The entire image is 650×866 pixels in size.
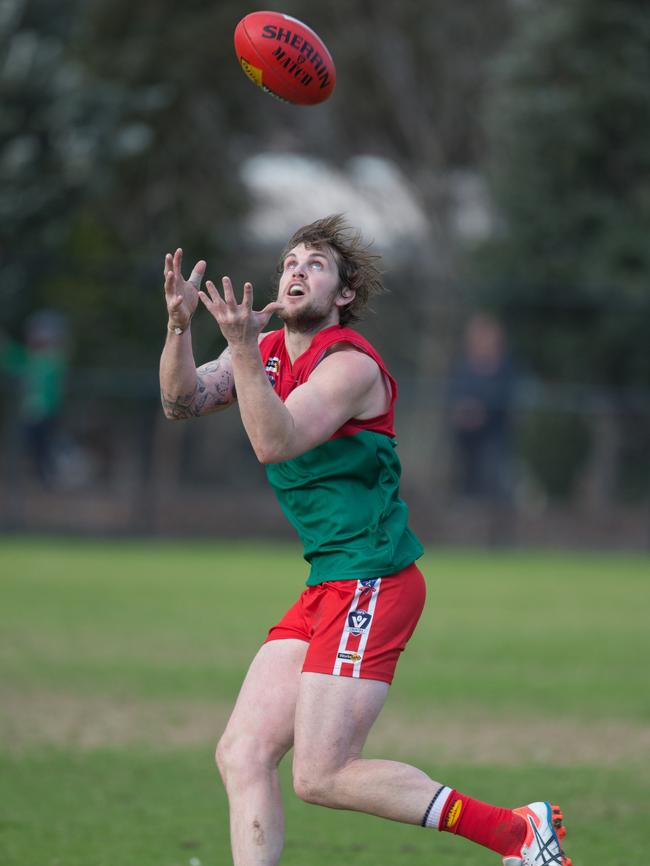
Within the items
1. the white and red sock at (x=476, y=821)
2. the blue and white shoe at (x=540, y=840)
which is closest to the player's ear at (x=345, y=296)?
the white and red sock at (x=476, y=821)

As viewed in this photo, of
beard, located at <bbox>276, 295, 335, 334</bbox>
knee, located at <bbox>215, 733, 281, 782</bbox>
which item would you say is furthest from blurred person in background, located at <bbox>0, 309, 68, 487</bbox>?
knee, located at <bbox>215, 733, 281, 782</bbox>

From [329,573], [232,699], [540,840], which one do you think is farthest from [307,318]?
[232,699]

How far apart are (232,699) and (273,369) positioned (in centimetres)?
442

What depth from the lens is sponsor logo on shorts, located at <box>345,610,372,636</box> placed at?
4531mm

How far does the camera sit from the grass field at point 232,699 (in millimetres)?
5855

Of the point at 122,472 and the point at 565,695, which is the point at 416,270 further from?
the point at 565,695

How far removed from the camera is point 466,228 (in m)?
30.6

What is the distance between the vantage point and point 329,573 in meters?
4.64

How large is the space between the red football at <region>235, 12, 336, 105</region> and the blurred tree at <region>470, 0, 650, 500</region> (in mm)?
15757

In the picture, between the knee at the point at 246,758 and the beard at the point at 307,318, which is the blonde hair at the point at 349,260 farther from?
the knee at the point at 246,758

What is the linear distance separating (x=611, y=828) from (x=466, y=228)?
25.3m

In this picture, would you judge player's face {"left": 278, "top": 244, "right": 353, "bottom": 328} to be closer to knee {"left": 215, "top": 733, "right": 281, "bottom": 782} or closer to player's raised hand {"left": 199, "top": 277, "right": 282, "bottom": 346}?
player's raised hand {"left": 199, "top": 277, "right": 282, "bottom": 346}

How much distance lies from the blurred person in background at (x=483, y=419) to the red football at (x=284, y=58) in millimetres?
13149

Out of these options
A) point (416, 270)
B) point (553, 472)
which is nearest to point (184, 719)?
point (553, 472)
